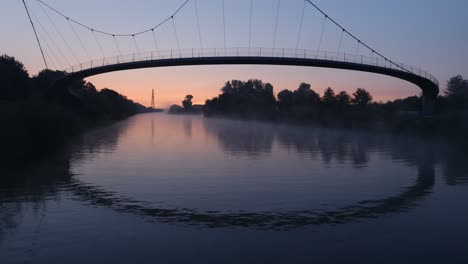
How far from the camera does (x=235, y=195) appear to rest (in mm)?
19906

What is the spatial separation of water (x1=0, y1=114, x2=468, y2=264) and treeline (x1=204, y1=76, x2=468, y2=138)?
23814mm

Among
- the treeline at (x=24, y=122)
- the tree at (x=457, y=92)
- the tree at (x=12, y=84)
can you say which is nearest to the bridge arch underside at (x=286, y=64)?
the tree at (x=457, y=92)

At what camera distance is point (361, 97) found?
9006 cm

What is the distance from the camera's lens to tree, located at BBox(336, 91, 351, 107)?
86.8 m

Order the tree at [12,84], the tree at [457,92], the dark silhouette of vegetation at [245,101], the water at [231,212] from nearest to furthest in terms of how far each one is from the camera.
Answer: the water at [231,212]
the tree at [12,84]
the tree at [457,92]
the dark silhouette of vegetation at [245,101]

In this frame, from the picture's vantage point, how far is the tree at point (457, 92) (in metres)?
59.1

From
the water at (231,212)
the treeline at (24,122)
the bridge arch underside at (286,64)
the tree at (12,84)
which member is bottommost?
the water at (231,212)

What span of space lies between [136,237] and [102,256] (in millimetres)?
1760

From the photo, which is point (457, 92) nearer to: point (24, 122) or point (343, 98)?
point (343, 98)

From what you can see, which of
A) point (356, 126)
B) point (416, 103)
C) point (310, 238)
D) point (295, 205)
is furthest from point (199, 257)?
point (416, 103)

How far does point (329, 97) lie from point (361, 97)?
626 cm

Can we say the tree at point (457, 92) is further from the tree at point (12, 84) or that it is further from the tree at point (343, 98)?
the tree at point (12, 84)

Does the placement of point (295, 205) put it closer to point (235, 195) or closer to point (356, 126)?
point (235, 195)

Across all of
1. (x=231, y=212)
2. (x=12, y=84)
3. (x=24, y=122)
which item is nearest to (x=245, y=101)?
(x=12, y=84)
